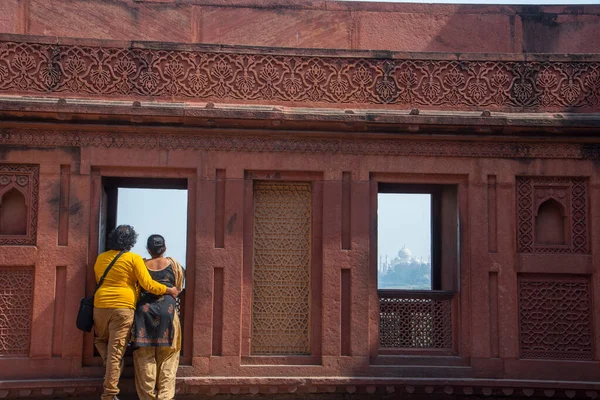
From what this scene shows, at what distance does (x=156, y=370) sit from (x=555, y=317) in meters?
3.86

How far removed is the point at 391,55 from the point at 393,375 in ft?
10.4

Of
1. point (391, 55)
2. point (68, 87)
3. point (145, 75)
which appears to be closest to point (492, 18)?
point (391, 55)

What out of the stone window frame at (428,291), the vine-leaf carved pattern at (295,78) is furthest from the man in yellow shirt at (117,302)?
the stone window frame at (428,291)

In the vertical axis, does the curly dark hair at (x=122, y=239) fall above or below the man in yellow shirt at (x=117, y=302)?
above

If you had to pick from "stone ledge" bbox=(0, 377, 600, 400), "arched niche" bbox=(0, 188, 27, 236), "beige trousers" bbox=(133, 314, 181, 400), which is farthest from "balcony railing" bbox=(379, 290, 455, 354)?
"arched niche" bbox=(0, 188, 27, 236)

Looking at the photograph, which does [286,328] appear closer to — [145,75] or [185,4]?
[145,75]

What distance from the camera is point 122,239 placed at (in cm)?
593

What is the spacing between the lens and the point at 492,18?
764 centimetres

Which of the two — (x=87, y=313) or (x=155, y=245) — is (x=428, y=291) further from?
(x=87, y=313)

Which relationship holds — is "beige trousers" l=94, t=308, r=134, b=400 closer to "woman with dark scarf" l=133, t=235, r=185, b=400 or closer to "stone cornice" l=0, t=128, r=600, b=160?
"woman with dark scarf" l=133, t=235, r=185, b=400

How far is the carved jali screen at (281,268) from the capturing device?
6598 millimetres

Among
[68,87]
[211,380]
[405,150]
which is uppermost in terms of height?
[68,87]

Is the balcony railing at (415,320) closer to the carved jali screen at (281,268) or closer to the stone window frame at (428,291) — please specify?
the stone window frame at (428,291)

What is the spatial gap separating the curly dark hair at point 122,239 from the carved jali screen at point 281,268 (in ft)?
4.17
